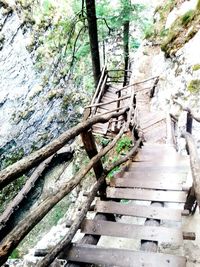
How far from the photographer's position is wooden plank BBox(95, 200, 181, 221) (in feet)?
→ 11.8

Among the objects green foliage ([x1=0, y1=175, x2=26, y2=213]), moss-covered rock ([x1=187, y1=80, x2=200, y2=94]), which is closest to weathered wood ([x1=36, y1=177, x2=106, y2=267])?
moss-covered rock ([x1=187, y1=80, x2=200, y2=94])

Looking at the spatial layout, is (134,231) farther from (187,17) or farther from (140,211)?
(187,17)

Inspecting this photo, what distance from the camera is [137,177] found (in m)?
5.16

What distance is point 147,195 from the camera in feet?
14.1

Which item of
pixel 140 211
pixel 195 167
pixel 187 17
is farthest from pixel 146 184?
pixel 187 17

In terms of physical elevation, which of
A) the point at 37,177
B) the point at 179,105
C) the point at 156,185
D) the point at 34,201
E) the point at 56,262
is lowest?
the point at 56,262

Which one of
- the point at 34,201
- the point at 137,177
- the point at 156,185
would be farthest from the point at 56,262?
the point at 34,201

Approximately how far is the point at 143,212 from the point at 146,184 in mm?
1047

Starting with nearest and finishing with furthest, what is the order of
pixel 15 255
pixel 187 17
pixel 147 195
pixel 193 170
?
pixel 193 170
pixel 147 195
pixel 15 255
pixel 187 17

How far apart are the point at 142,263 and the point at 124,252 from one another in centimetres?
20

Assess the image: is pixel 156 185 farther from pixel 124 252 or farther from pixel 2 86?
pixel 2 86

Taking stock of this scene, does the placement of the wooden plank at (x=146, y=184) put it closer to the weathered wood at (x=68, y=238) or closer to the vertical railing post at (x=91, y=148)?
the vertical railing post at (x=91, y=148)

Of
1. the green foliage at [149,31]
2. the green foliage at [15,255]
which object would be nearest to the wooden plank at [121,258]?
the green foliage at [15,255]

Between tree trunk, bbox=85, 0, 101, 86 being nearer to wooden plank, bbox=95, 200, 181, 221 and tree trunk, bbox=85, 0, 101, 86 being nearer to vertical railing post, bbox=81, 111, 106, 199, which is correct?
vertical railing post, bbox=81, 111, 106, 199
